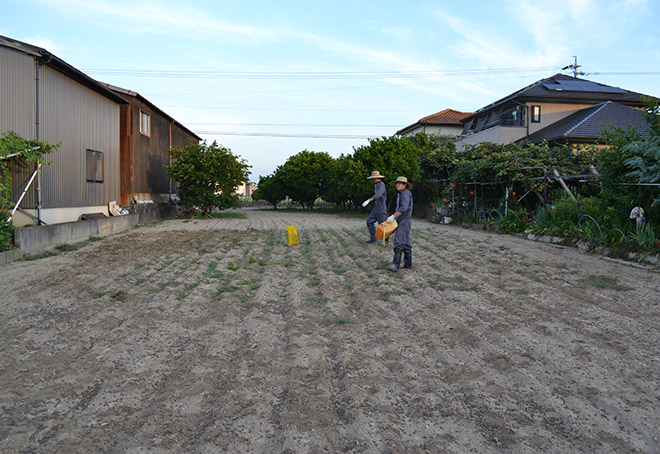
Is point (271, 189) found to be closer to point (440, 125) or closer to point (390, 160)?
point (440, 125)

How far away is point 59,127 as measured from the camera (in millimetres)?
12758

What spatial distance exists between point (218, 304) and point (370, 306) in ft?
6.07

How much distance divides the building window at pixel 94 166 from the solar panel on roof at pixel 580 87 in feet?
79.3

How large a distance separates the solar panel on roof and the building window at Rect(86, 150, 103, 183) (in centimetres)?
2416

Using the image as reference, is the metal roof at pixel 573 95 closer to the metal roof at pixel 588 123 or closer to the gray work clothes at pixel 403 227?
the metal roof at pixel 588 123

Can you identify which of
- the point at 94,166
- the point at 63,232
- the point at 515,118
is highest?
the point at 515,118

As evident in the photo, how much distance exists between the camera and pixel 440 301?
6.07m

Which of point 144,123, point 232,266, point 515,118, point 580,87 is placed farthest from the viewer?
point 580,87

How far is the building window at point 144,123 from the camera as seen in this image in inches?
831

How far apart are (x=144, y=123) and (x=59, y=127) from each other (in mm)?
9194

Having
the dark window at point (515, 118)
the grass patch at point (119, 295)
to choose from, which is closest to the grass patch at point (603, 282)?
the grass patch at point (119, 295)

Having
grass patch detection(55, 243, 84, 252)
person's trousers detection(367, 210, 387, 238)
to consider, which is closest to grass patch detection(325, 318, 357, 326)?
person's trousers detection(367, 210, 387, 238)

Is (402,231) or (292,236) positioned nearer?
(402,231)

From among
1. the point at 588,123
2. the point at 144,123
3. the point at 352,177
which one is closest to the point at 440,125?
the point at 588,123
